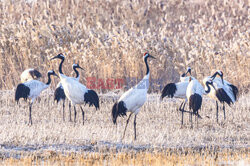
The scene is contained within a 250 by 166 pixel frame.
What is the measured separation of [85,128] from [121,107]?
804 mm

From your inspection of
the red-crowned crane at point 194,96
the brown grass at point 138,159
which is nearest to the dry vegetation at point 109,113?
the brown grass at point 138,159

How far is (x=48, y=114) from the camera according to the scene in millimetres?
9891

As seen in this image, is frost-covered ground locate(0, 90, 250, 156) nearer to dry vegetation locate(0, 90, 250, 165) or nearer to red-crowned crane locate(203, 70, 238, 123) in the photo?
dry vegetation locate(0, 90, 250, 165)

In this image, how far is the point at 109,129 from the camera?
7980mm

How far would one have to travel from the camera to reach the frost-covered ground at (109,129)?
22.1 ft

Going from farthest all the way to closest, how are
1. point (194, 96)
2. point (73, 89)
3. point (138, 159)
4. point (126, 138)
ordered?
point (73, 89)
point (194, 96)
point (126, 138)
point (138, 159)

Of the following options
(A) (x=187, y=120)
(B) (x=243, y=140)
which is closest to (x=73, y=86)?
(A) (x=187, y=120)

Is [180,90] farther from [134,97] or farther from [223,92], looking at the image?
[134,97]

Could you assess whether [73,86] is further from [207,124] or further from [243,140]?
[243,140]

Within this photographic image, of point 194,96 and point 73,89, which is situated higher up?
point 73,89

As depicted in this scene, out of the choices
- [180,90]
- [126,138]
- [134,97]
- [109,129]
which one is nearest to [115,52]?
[180,90]

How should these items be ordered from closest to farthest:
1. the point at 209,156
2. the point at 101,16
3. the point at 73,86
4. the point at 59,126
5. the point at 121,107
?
1. the point at 209,156
2. the point at 121,107
3. the point at 59,126
4. the point at 73,86
5. the point at 101,16

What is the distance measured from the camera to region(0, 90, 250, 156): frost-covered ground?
265 inches

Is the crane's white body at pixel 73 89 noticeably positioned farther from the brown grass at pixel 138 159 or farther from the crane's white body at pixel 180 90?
the brown grass at pixel 138 159
